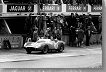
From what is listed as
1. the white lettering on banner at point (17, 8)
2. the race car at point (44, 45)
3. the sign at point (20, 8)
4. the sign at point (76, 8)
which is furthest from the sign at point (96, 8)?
the white lettering on banner at point (17, 8)

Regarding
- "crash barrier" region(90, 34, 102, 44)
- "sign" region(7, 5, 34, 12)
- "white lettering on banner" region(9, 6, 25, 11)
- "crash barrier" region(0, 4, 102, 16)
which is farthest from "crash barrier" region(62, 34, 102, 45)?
"white lettering on banner" region(9, 6, 25, 11)

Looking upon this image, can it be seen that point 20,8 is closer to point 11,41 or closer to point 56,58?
point 11,41

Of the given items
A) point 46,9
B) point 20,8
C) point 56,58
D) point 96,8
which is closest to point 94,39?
point 96,8

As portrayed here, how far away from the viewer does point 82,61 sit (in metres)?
7.88

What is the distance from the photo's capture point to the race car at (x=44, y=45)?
8062 millimetres

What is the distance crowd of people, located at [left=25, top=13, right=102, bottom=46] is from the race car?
4.2 inches

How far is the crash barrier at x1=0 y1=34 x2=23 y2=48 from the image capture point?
8.08 meters

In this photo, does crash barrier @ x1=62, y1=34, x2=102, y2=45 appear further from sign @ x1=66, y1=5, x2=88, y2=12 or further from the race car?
sign @ x1=66, y1=5, x2=88, y2=12

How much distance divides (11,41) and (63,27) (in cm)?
110

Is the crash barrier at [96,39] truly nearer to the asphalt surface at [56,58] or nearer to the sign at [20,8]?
the asphalt surface at [56,58]

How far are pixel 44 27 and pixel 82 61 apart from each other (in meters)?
0.94

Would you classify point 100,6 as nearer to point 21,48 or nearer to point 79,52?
point 79,52

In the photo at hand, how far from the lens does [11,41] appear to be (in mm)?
8391

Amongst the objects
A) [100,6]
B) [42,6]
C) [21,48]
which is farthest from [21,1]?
[100,6]
